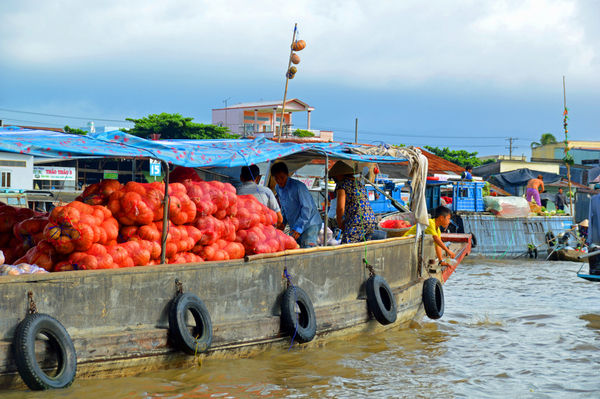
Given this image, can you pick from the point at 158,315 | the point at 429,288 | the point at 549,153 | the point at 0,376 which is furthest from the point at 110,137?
the point at 549,153

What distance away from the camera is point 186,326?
14.3 feet

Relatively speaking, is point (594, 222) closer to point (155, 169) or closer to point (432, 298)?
point (432, 298)

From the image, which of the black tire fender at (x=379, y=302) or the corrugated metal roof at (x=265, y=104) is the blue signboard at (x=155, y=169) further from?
the corrugated metal roof at (x=265, y=104)

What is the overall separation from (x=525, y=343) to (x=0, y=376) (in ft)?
18.6

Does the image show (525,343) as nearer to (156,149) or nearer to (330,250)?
(330,250)

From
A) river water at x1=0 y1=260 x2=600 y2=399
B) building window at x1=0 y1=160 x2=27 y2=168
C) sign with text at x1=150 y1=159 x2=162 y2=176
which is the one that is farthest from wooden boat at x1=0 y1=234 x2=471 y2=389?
building window at x1=0 y1=160 x2=27 y2=168

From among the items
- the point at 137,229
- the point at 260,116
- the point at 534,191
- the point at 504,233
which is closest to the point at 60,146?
the point at 137,229

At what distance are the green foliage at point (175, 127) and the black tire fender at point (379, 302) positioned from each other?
33.0 meters

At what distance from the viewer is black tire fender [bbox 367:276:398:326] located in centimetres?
614

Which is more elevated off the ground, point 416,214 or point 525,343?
point 416,214

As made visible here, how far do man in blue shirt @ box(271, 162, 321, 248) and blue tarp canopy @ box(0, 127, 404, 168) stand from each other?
2.34 ft

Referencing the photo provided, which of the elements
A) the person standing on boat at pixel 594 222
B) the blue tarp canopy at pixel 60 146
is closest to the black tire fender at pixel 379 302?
the blue tarp canopy at pixel 60 146

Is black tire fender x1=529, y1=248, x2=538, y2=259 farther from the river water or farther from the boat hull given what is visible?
the river water

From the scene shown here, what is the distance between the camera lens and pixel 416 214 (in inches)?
275
